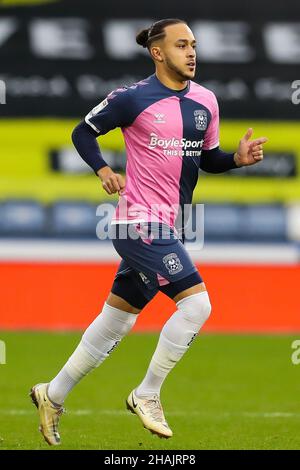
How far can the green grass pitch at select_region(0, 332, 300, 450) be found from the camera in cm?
774

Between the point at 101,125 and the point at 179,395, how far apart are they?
12.1 feet

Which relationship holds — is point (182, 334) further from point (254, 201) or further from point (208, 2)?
point (208, 2)

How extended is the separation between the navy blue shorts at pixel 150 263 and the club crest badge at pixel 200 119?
2.19ft

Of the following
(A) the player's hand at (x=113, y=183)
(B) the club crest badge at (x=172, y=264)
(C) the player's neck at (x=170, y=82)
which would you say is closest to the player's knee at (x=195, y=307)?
(B) the club crest badge at (x=172, y=264)

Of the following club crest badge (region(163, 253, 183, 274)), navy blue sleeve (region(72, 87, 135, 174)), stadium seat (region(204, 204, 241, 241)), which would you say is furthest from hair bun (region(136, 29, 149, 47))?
stadium seat (region(204, 204, 241, 241))

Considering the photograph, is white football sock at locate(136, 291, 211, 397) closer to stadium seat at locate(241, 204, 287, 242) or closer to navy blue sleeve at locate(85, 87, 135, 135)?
navy blue sleeve at locate(85, 87, 135, 135)

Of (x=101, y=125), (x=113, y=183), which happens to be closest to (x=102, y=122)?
(x=101, y=125)

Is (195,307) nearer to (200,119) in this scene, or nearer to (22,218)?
(200,119)

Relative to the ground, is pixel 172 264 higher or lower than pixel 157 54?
lower

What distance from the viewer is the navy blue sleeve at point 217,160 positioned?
289 inches

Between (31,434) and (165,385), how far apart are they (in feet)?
9.29

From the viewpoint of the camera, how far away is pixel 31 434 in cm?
789

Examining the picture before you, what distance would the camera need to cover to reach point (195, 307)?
671 cm

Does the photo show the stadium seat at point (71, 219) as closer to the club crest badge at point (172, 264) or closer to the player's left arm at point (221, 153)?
the player's left arm at point (221, 153)
